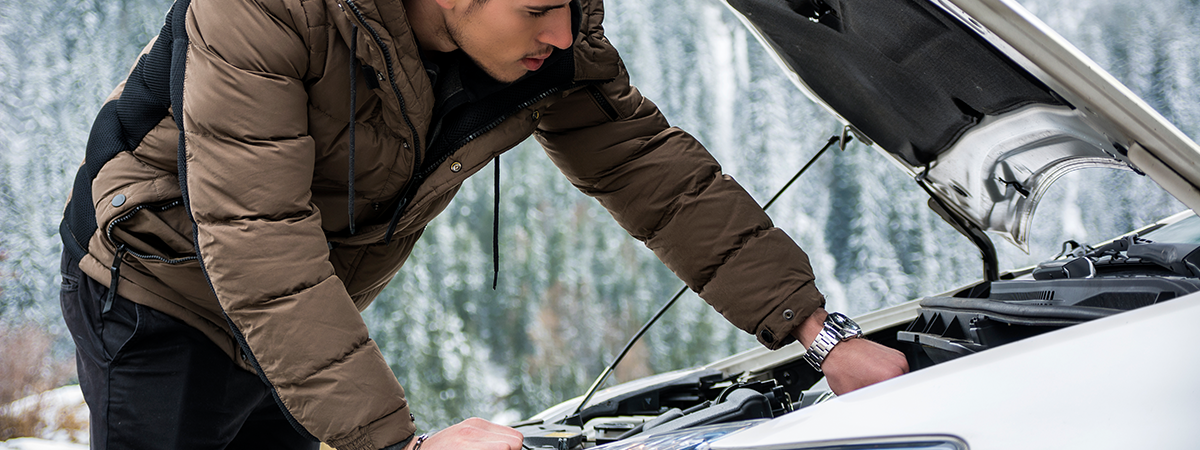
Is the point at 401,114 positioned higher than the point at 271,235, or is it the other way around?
the point at 401,114

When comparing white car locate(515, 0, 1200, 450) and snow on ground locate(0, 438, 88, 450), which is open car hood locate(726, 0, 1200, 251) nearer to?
white car locate(515, 0, 1200, 450)

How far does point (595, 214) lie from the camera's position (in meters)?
8.95

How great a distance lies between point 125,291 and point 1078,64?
142cm

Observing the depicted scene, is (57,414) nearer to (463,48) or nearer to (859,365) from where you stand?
(463,48)

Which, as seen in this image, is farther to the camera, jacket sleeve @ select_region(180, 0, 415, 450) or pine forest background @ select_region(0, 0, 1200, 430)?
pine forest background @ select_region(0, 0, 1200, 430)

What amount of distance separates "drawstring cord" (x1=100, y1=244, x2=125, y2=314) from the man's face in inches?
24.7

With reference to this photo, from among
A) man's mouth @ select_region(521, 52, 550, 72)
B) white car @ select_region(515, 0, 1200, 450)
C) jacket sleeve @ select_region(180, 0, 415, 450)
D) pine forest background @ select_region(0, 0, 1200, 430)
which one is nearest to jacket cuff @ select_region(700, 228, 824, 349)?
white car @ select_region(515, 0, 1200, 450)

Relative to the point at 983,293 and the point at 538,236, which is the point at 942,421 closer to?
the point at 983,293

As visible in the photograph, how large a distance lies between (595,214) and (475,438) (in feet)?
26.6

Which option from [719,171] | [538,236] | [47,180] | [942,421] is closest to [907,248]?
[538,236]

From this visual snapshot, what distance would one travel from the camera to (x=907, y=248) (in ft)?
26.4

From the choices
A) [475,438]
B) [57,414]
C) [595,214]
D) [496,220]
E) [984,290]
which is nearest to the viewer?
[475,438]

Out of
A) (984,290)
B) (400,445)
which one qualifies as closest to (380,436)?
(400,445)

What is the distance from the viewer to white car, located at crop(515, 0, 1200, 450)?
710 millimetres
